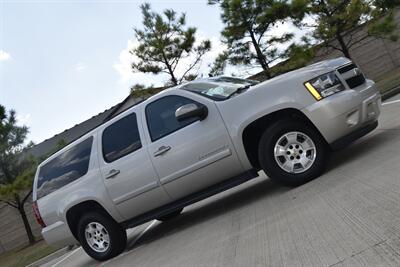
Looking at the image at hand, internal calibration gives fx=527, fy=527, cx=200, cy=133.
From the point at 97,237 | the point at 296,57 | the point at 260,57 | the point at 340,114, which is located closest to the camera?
the point at 340,114

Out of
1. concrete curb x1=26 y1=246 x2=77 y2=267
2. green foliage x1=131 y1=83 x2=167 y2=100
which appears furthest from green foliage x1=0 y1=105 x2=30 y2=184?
concrete curb x1=26 y1=246 x2=77 y2=267

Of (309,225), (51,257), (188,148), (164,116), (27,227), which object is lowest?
(51,257)

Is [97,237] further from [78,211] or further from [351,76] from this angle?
[351,76]

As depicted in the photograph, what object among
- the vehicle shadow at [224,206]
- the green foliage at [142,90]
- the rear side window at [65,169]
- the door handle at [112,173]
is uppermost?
the green foliage at [142,90]

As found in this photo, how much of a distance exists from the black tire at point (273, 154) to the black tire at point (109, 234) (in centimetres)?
250

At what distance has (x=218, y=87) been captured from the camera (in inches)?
281

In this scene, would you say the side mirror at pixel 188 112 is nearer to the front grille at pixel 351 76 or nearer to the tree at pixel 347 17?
the front grille at pixel 351 76

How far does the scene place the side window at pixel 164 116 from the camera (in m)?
6.97

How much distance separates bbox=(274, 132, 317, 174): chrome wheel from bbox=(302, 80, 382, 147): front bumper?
238 mm

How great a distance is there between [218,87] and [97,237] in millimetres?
2870

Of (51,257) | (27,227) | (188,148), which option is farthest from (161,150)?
(27,227)

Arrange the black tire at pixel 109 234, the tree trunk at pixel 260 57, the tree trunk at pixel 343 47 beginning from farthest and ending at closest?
the tree trunk at pixel 260 57 < the tree trunk at pixel 343 47 < the black tire at pixel 109 234

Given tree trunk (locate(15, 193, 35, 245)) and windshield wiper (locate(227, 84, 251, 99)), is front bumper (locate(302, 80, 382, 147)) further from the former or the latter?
tree trunk (locate(15, 193, 35, 245))

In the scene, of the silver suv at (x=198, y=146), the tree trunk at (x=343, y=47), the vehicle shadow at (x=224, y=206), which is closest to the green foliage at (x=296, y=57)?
the tree trunk at (x=343, y=47)
